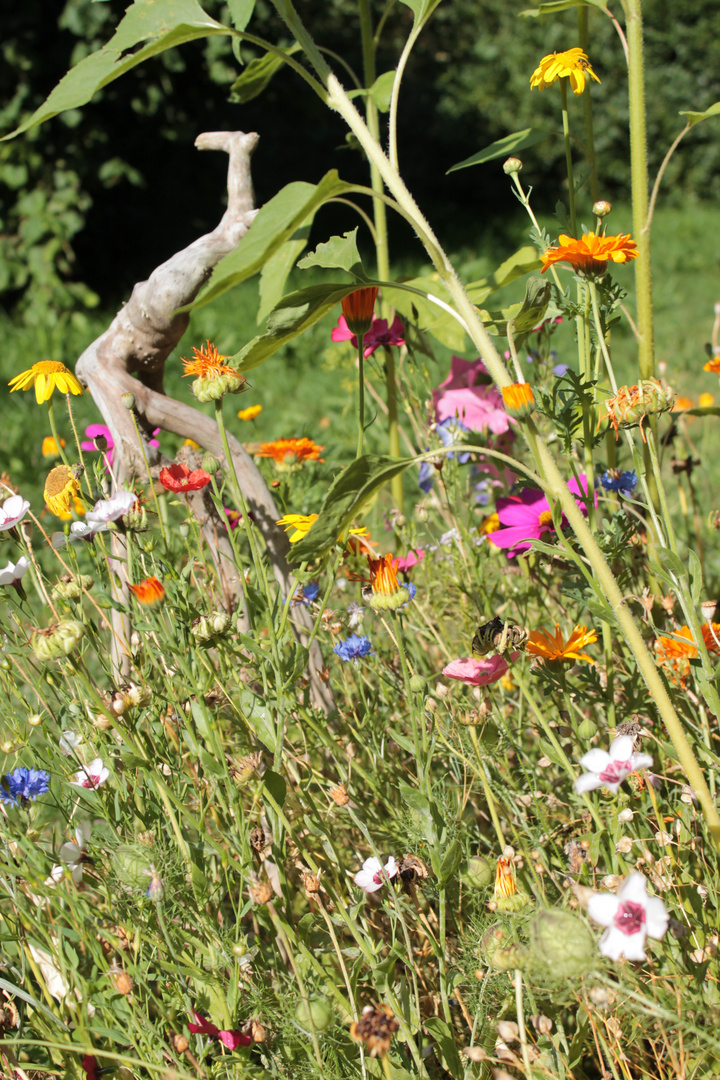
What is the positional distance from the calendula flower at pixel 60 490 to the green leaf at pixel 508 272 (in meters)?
0.53

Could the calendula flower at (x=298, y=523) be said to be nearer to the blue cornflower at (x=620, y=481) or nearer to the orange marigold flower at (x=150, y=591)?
the orange marigold flower at (x=150, y=591)

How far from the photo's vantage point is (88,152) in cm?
467

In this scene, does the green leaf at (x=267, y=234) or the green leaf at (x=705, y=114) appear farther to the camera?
the green leaf at (x=705, y=114)

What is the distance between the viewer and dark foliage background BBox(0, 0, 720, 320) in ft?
14.7

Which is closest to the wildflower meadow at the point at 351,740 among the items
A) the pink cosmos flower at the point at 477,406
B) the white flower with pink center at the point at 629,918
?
the white flower with pink center at the point at 629,918

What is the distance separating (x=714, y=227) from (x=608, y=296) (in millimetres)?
5738

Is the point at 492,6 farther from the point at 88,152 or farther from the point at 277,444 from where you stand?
the point at 277,444

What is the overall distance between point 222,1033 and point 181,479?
0.61 meters

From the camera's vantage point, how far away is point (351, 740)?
1244 millimetres

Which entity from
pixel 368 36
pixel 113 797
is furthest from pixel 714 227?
pixel 113 797

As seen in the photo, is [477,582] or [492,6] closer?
[477,582]

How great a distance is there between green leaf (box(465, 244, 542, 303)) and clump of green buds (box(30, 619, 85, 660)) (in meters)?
0.57

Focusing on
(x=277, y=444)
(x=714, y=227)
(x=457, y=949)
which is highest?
(x=277, y=444)

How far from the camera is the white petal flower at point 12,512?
0.93 metres
